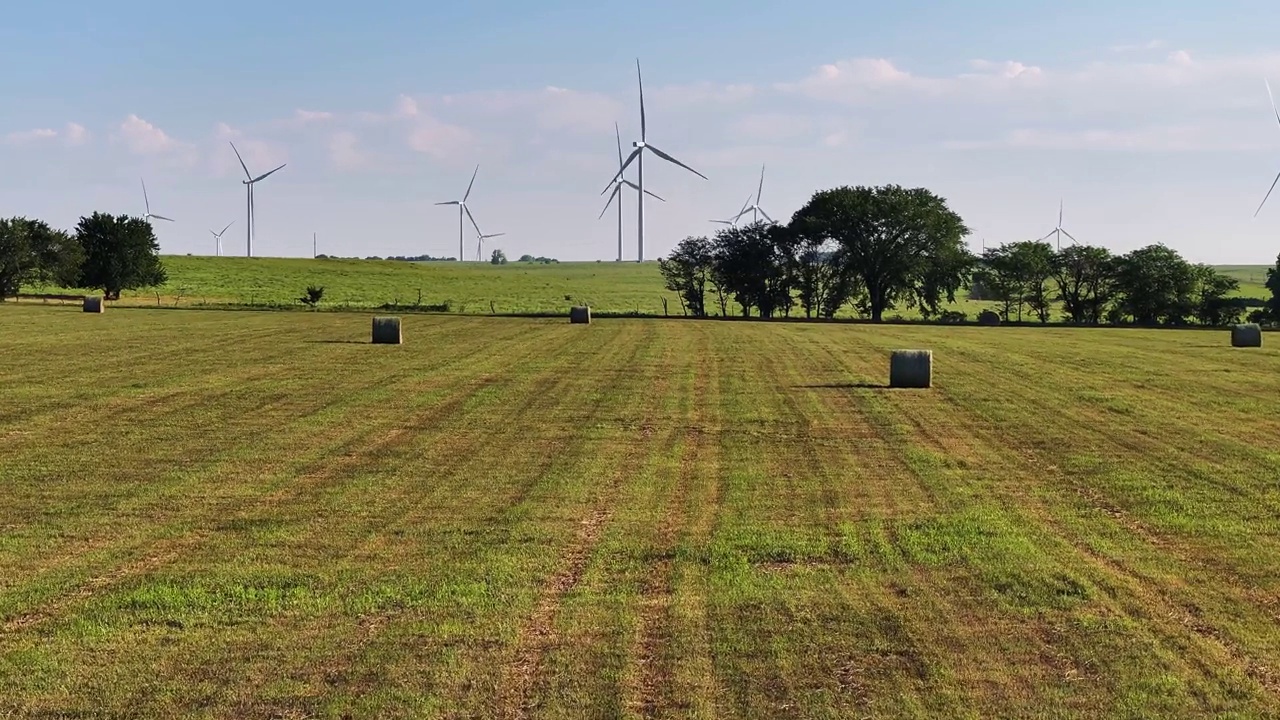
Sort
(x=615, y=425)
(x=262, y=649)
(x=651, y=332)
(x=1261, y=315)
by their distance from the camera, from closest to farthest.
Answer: (x=262, y=649) < (x=615, y=425) < (x=651, y=332) < (x=1261, y=315)

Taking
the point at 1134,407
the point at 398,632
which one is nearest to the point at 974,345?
the point at 1134,407

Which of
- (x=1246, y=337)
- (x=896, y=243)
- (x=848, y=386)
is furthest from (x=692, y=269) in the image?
(x=848, y=386)

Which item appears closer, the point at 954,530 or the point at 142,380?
the point at 954,530

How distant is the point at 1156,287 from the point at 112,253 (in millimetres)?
80574

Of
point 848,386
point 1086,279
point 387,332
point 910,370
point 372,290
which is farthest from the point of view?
point 372,290

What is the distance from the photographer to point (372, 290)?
123 metres

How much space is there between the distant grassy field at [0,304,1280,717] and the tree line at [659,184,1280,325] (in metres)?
68.0

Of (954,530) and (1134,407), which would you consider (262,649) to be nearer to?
(954,530)

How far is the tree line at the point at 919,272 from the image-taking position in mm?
88375

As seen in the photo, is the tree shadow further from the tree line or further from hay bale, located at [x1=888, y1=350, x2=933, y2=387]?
the tree line

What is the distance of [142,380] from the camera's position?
2678 centimetres

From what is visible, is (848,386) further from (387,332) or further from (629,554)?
(629,554)

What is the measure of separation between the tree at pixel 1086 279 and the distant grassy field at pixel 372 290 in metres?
13.4

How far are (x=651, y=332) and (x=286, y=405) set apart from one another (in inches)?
1271
